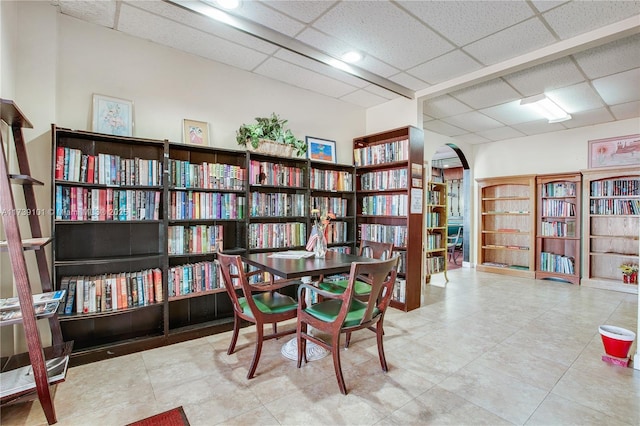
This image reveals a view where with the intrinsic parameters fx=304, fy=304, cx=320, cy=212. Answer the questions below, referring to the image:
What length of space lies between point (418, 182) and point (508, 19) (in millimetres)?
1872

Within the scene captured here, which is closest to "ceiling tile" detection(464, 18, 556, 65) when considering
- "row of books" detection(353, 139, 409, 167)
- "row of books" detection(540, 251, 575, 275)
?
"row of books" detection(353, 139, 409, 167)

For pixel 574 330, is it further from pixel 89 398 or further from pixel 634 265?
pixel 89 398

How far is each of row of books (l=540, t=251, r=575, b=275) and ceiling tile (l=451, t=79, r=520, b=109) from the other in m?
3.21

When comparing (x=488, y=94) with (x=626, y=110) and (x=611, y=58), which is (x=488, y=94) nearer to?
(x=611, y=58)

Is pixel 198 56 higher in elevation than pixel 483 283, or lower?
higher

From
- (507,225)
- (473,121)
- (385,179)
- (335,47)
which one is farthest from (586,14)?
(507,225)

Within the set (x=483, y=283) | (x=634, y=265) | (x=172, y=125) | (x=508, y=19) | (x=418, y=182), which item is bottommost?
(x=483, y=283)

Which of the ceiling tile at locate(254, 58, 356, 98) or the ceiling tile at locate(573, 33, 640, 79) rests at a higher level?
the ceiling tile at locate(254, 58, 356, 98)

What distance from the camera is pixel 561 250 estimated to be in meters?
5.79

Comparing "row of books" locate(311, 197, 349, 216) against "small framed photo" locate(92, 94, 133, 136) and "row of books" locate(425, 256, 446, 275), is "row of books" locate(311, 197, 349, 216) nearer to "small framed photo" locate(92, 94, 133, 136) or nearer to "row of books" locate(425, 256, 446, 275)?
"row of books" locate(425, 256, 446, 275)

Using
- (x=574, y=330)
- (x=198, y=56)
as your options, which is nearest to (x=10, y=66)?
(x=198, y=56)

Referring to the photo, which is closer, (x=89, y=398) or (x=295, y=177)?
(x=89, y=398)

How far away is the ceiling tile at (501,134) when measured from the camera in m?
5.74

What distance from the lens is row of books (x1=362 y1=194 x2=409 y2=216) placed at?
153 inches
